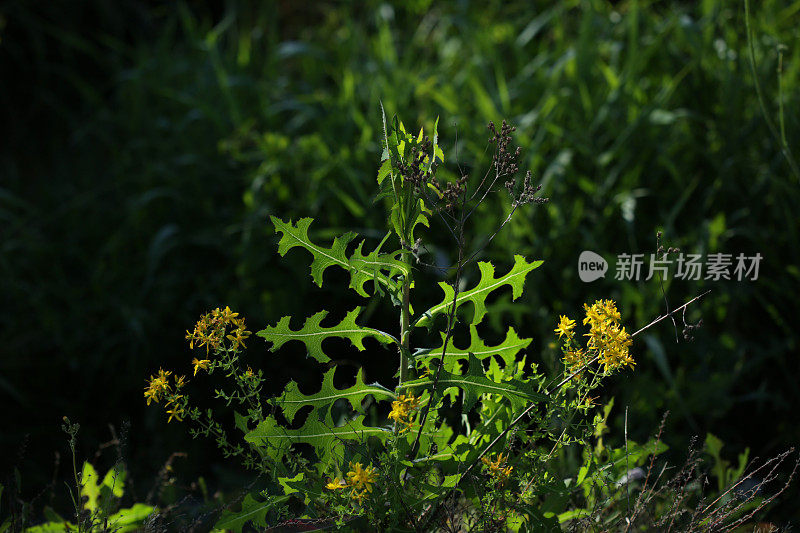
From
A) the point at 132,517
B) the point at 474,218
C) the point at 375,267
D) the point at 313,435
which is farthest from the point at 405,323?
the point at 474,218

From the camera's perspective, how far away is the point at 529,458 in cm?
133

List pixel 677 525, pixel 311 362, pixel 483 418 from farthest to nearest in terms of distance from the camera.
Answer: pixel 311 362
pixel 677 525
pixel 483 418

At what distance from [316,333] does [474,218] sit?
1637 mm

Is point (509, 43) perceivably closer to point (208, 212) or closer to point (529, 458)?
point (208, 212)

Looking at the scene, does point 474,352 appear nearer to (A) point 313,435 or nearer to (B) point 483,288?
(B) point 483,288

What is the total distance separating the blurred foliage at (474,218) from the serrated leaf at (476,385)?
1.19m

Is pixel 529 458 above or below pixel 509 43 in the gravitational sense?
below

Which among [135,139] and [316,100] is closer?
[316,100]

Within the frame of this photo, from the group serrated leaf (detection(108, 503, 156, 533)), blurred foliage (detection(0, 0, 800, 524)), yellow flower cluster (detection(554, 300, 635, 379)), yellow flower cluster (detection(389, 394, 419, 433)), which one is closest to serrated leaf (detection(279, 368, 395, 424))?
yellow flower cluster (detection(389, 394, 419, 433))

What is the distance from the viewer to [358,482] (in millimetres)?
1167

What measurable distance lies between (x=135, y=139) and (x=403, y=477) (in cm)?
283

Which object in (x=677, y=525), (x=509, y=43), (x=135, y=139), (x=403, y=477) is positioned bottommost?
(x=677, y=525)

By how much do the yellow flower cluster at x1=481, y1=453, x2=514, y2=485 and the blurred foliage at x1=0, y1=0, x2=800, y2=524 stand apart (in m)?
1.17

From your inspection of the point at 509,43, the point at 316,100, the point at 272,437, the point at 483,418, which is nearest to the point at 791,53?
the point at 509,43
